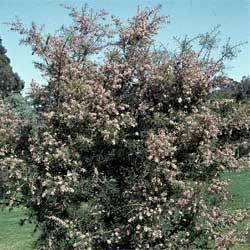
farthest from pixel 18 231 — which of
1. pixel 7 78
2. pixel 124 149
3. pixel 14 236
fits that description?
pixel 7 78

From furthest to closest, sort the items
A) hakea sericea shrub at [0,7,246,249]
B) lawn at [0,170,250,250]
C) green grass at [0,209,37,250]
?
green grass at [0,209,37,250], lawn at [0,170,250,250], hakea sericea shrub at [0,7,246,249]

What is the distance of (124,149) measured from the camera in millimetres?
7719

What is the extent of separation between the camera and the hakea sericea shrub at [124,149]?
7258mm

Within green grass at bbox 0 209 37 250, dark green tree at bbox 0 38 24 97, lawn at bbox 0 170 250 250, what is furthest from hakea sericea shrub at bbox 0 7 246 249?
dark green tree at bbox 0 38 24 97

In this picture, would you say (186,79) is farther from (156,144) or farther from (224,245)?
(224,245)

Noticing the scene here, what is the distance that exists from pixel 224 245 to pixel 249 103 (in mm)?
2013

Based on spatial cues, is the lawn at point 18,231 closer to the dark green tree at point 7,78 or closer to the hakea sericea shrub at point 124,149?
the hakea sericea shrub at point 124,149

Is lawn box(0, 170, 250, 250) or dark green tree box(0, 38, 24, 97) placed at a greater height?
dark green tree box(0, 38, 24, 97)

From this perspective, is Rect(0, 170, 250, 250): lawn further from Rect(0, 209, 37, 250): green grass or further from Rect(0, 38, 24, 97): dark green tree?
Rect(0, 38, 24, 97): dark green tree

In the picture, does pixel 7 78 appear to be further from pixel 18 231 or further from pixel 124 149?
pixel 124 149

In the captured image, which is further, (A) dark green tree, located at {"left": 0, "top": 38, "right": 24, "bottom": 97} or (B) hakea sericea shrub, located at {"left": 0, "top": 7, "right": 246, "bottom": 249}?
(A) dark green tree, located at {"left": 0, "top": 38, "right": 24, "bottom": 97}

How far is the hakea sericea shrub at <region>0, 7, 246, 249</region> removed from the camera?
286 inches

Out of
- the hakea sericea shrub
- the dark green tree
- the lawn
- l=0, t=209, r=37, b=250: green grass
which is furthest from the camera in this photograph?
the dark green tree

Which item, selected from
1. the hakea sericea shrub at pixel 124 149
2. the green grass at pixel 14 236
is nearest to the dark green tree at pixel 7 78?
the green grass at pixel 14 236
